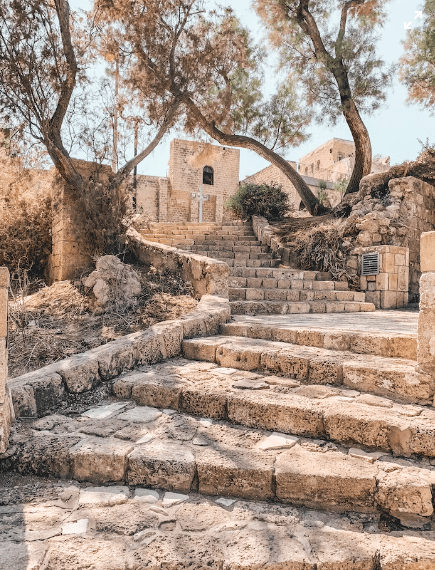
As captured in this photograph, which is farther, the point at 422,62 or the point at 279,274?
the point at 422,62

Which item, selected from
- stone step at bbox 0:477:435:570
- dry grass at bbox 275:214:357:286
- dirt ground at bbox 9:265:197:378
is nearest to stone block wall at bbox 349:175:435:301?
dry grass at bbox 275:214:357:286

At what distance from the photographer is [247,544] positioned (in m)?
1.73

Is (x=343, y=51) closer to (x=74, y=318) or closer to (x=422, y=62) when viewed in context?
(x=422, y=62)

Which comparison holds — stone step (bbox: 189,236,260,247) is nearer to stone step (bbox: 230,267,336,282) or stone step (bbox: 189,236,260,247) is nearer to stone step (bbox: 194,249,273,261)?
stone step (bbox: 194,249,273,261)

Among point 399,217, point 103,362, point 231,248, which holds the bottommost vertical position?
point 103,362

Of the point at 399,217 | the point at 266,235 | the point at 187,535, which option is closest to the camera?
the point at 187,535

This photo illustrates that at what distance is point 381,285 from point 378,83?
7227 millimetres

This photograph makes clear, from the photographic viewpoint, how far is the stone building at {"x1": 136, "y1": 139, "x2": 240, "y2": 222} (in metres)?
21.7

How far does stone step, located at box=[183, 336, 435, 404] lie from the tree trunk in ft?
28.0

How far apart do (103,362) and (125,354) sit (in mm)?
245

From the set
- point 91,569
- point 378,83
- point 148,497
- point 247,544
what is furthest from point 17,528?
point 378,83

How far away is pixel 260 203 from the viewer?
11.5m

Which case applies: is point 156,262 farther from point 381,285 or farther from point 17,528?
point 17,528

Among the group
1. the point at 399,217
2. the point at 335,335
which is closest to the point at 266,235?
the point at 399,217
